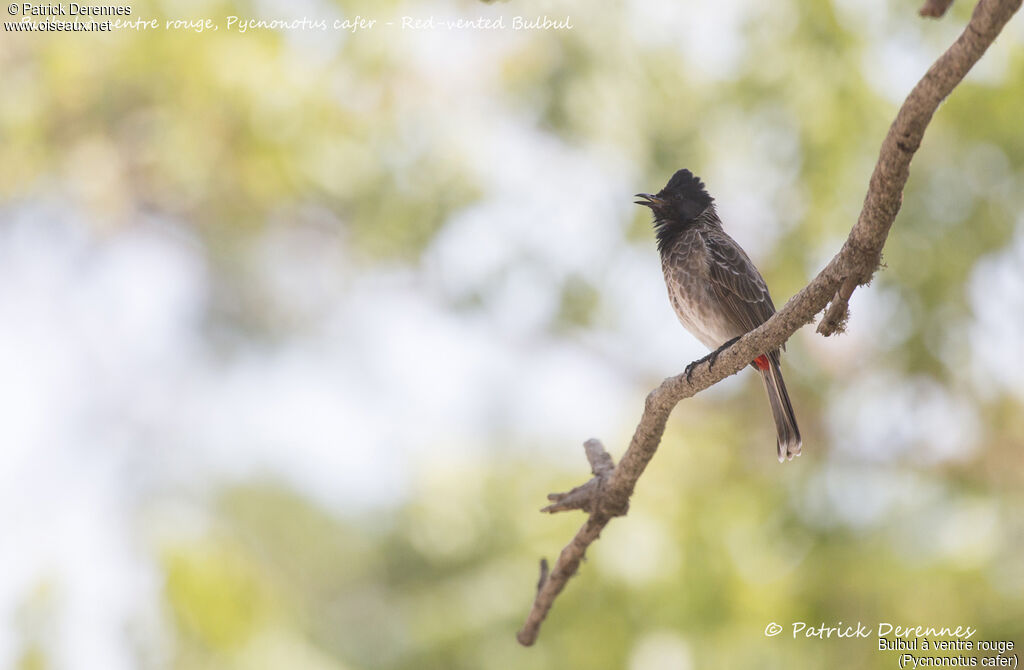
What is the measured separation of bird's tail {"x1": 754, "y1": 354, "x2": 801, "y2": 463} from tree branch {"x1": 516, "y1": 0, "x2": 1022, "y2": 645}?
878 millimetres

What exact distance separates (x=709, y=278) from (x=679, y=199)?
298 mm

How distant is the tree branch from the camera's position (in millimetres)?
1260

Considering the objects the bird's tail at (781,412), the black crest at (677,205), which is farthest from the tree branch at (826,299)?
the black crest at (677,205)

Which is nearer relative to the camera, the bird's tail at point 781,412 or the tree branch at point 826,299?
the tree branch at point 826,299

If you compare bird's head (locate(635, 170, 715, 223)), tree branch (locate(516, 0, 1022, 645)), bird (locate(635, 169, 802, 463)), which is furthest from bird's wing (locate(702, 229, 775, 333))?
tree branch (locate(516, 0, 1022, 645))

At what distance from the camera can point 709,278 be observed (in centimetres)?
314

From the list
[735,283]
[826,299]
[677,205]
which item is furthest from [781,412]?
[826,299]

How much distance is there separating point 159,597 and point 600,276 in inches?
134

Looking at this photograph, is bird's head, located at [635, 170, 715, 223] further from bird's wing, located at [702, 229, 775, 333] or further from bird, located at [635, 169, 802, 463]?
bird's wing, located at [702, 229, 775, 333]

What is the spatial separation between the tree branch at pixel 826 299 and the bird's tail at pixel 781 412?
2.88 ft

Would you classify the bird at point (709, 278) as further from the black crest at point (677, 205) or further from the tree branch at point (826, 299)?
the tree branch at point (826, 299)

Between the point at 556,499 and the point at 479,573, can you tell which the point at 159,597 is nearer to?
the point at 479,573

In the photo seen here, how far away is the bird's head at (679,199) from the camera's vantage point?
10.5ft

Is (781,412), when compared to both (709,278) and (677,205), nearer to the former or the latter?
(709,278)
